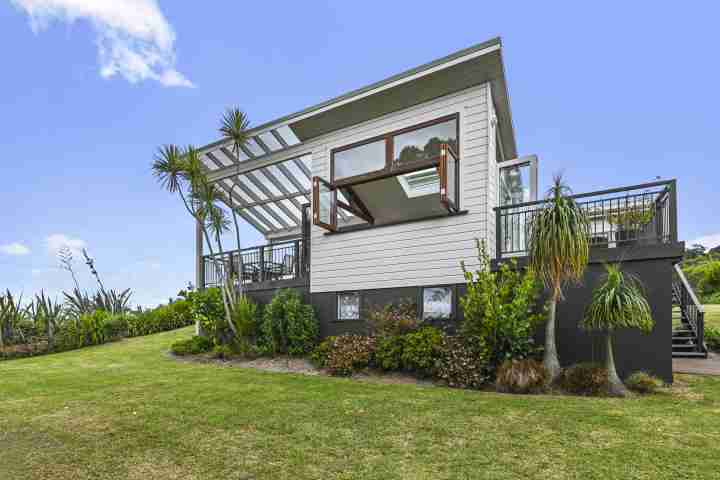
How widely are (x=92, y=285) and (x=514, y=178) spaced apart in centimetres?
1675

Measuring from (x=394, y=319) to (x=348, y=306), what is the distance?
1755 mm

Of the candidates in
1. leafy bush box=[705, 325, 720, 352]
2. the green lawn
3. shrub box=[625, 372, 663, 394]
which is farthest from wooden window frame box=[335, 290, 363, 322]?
the green lawn

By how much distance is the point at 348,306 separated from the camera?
9758mm

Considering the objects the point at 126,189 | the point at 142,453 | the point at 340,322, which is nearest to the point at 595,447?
the point at 142,453

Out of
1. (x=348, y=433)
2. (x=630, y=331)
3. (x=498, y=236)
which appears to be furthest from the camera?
(x=498, y=236)

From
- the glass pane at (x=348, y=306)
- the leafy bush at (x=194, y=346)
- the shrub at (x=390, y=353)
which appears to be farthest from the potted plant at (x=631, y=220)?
the leafy bush at (x=194, y=346)

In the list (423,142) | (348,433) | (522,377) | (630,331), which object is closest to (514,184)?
(423,142)

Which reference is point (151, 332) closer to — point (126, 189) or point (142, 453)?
point (126, 189)

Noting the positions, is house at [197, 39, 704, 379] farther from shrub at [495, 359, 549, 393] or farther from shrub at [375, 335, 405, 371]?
shrub at [495, 359, 549, 393]

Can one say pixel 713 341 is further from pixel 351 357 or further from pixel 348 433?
pixel 348 433

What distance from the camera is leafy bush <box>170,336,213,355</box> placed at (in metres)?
10.9

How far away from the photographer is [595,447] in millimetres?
3904

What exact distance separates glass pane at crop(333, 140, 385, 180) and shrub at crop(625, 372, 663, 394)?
6.03 m

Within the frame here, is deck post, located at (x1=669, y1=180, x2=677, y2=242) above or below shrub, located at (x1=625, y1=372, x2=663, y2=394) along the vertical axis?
above
